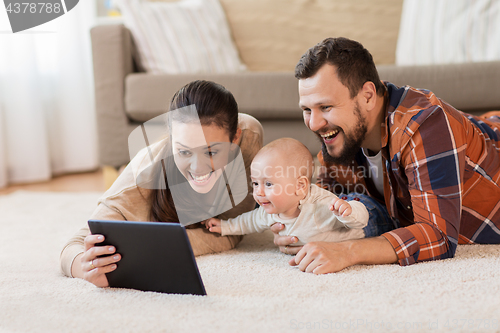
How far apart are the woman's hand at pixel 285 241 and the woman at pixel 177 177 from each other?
142 mm

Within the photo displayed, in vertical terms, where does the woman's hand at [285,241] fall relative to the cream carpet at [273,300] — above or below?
below

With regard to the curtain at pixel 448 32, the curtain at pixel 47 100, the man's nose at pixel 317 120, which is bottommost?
the curtain at pixel 47 100

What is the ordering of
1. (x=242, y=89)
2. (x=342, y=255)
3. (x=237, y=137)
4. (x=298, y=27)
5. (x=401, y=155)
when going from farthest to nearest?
(x=298, y=27) → (x=242, y=89) → (x=237, y=137) → (x=401, y=155) → (x=342, y=255)

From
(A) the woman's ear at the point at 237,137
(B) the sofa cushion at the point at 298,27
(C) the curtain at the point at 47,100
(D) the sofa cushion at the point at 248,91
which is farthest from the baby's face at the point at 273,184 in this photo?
(C) the curtain at the point at 47,100

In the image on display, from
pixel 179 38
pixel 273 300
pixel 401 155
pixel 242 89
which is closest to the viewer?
pixel 273 300

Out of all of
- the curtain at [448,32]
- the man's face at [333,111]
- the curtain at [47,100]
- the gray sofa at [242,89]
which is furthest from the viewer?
the curtain at [47,100]

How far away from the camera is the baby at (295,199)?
1.04m

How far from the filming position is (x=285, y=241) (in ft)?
3.59

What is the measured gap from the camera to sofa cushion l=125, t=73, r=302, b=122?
67.1 inches

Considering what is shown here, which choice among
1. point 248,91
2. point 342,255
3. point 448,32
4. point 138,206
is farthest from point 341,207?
point 448,32

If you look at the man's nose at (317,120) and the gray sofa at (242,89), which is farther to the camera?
the gray sofa at (242,89)

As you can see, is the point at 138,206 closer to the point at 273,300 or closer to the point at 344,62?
the point at 273,300

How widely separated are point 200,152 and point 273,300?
16.7 inches

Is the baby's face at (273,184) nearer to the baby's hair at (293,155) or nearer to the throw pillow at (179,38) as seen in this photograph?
the baby's hair at (293,155)
